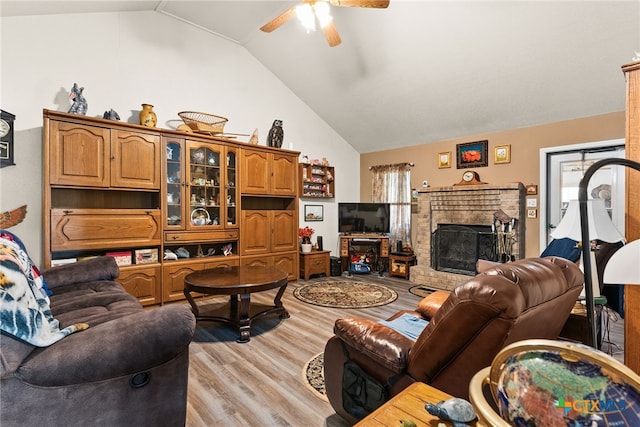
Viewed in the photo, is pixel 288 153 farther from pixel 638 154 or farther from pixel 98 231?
pixel 638 154

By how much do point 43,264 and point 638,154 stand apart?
4.46 metres

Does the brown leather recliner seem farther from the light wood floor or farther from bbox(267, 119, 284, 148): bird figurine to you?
bbox(267, 119, 284, 148): bird figurine

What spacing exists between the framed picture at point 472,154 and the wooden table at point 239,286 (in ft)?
11.6

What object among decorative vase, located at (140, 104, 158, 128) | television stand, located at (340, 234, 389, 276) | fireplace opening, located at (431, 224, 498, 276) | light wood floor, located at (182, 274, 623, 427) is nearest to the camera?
light wood floor, located at (182, 274, 623, 427)

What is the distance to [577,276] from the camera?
4.56 feet

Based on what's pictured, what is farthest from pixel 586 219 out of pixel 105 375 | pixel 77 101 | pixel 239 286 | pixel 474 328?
pixel 77 101

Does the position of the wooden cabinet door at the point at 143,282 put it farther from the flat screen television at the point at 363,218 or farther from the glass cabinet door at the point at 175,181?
the flat screen television at the point at 363,218

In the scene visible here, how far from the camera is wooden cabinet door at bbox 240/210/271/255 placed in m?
4.42

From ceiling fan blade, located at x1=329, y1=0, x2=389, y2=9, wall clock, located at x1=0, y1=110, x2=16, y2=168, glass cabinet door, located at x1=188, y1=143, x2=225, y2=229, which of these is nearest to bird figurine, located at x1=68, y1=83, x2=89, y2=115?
wall clock, located at x1=0, y1=110, x2=16, y2=168

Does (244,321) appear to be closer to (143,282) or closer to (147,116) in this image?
(143,282)

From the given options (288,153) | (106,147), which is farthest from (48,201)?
(288,153)

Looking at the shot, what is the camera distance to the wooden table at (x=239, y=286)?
106 inches

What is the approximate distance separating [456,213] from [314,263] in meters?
2.44

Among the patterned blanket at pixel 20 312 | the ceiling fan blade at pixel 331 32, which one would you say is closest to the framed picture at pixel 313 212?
the ceiling fan blade at pixel 331 32
